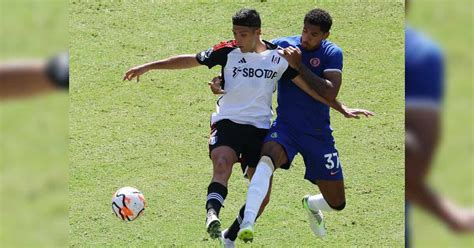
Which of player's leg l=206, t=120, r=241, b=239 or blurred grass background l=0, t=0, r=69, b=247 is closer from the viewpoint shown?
blurred grass background l=0, t=0, r=69, b=247

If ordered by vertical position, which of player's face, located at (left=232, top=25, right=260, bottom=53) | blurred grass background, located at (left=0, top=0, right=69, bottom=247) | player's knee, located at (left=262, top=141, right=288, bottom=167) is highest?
blurred grass background, located at (left=0, top=0, right=69, bottom=247)

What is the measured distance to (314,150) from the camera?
21.8ft

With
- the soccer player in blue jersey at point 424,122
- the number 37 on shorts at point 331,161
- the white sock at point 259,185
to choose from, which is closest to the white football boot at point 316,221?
the number 37 on shorts at point 331,161

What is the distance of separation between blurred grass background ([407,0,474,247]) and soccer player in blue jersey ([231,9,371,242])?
16.1 feet

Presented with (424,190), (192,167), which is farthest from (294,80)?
(424,190)

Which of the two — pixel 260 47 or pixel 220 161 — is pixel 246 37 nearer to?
pixel 260 47

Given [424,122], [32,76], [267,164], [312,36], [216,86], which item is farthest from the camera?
[312,36]

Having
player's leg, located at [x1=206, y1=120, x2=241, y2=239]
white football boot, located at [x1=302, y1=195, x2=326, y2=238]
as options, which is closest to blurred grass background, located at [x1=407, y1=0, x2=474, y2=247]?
player's leg, located at [x1=206, y1=120, x2=241, y2=239]

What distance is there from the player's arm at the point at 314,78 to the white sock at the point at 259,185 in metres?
0.66

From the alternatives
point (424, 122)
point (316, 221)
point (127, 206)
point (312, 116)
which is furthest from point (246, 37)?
point (424, 122)

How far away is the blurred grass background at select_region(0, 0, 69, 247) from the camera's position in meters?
1.21

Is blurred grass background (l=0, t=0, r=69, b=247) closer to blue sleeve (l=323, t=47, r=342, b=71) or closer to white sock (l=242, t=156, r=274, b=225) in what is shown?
white sock (l=242, t=156, r=274, b=225)

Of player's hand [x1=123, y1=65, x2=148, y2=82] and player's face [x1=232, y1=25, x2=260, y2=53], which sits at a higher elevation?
player's face [x1=232, y1=25, x2=260, y2=53]

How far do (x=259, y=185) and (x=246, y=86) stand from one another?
0.85 metres
